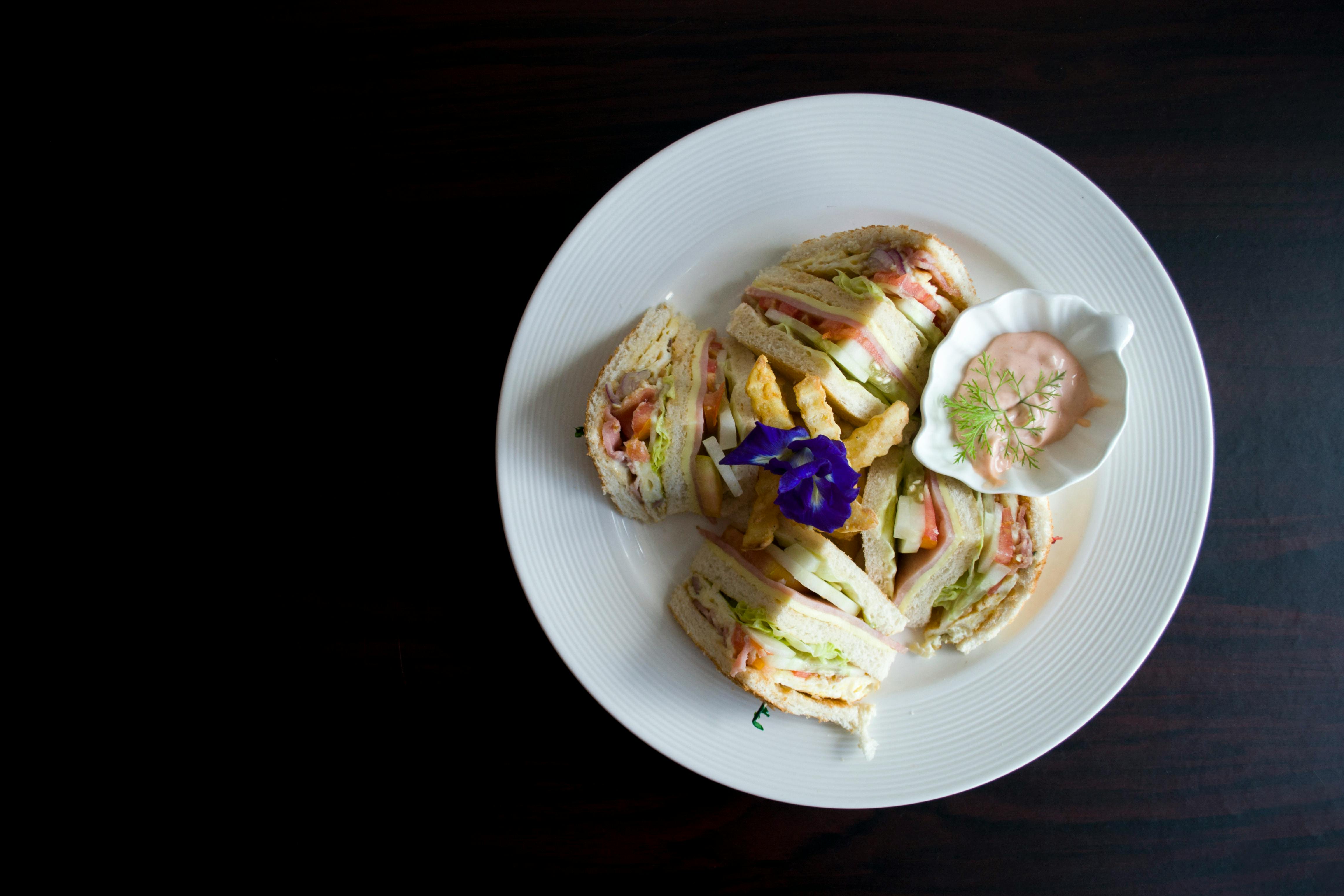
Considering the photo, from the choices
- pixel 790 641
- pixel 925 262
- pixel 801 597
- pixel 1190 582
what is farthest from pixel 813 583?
pixel 1190 582

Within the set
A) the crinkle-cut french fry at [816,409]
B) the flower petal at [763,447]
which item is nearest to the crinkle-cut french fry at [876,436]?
the crinkle-cut french fry at [816,409]

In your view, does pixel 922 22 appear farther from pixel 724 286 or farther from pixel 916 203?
pixel 724 286

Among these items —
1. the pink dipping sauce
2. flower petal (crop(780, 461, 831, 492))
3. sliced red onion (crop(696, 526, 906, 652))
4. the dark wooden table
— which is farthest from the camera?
the dark wooden table

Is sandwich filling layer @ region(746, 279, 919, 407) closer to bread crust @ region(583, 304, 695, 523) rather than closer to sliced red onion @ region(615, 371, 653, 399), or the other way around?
bread crust @ region(583, 304, 695, 523)

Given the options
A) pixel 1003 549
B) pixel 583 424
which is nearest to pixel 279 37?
pixel 583 424

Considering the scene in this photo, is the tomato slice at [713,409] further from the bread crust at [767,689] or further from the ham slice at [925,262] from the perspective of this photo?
the ham slice at [925,262]

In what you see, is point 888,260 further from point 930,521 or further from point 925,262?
point 930,521

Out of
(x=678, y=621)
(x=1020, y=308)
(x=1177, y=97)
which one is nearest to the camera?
(x=1020, y=308)

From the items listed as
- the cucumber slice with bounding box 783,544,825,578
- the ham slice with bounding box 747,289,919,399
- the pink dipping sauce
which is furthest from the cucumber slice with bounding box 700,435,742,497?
the pink dipping sauce
